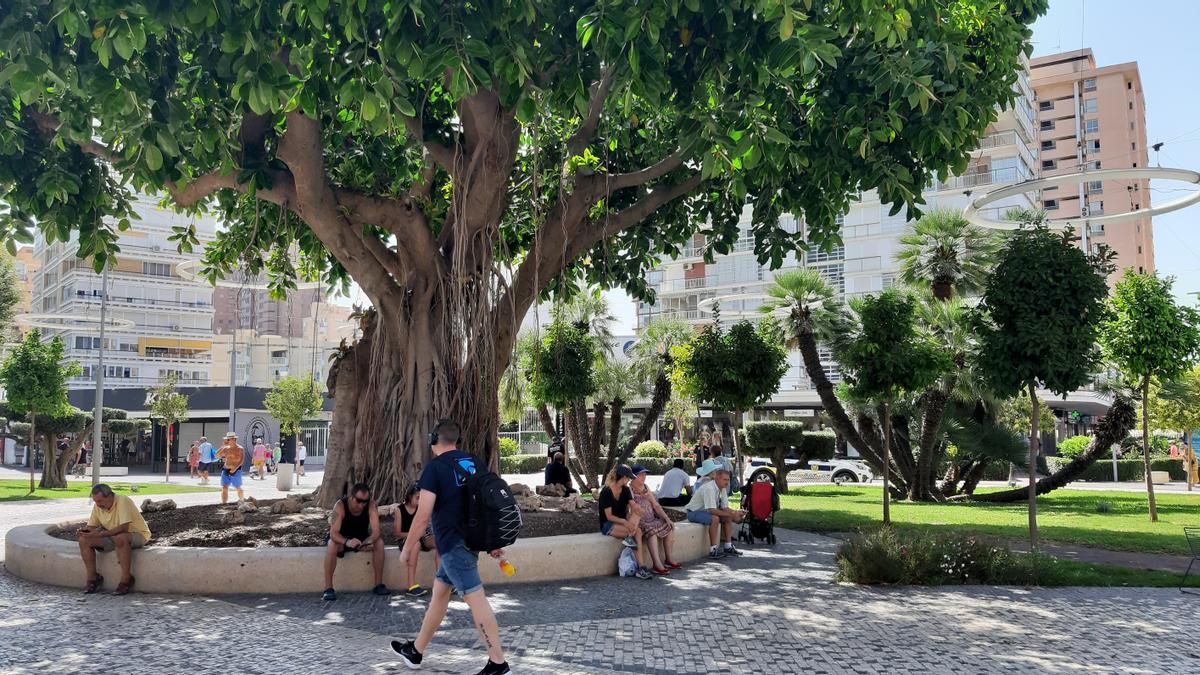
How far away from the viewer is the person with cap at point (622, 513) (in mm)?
9992

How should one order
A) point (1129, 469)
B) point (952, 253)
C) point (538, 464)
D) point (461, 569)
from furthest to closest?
1. point (538, 464)
2. point (1129, 469)
3. point (952, 253)
4. point (461, 569)

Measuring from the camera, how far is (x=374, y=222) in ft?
38.1

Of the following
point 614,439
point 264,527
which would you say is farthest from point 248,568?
point 614,439

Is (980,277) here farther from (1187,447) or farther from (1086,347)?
(1187,447)

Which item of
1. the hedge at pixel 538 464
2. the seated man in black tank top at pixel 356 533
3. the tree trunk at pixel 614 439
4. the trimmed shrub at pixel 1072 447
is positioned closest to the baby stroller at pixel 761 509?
the seated man in black tank top at pixel 356 533

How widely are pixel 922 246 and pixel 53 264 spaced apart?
62.9 metres

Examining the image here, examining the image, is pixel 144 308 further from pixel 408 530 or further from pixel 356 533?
pixel 408 530

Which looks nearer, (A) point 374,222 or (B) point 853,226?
(A) point 374,222

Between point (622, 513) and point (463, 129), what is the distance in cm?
493

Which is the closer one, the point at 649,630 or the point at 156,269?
the point at 649,630

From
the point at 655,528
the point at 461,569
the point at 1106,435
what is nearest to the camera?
the point at 461,569

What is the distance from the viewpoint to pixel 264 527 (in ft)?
34.1

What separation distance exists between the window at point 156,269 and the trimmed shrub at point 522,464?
3228cm

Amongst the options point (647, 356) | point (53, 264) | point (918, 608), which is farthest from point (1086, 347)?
point (53, 264)
